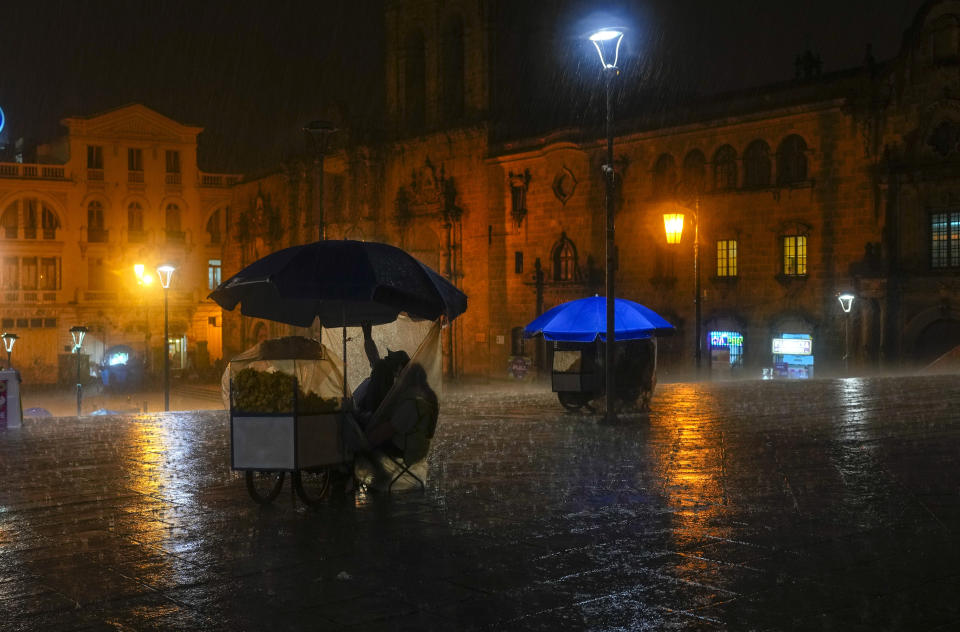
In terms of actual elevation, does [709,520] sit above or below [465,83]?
below

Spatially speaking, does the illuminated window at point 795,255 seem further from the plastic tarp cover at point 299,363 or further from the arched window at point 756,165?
the plastic tarp cover at point 299,363

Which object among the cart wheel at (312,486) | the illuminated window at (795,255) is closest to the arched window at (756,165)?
the illuminated window at (795,255)

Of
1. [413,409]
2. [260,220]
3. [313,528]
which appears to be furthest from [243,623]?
[260,220]

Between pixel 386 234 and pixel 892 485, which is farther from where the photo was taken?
pixel 386 234

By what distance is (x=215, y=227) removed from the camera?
217 ft

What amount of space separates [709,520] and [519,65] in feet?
145

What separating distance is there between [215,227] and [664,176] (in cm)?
3431

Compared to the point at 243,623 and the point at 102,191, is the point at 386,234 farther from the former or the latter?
the point at 243,623

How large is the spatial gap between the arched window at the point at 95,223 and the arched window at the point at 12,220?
3.71 metres

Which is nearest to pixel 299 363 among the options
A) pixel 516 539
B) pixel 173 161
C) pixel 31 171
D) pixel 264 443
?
pixel 264 443

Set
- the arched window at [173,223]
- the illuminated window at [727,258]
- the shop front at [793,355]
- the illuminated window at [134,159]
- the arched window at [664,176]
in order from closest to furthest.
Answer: the shop front at [793,355] → the illuminated window at [727,258] → the arched window at [664,176] → the illuminated window at [134,159] → the arched window at [173,223]

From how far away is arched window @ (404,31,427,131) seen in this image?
54375mm

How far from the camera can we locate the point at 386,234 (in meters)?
54.0

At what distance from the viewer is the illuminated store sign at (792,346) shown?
36.2 m
